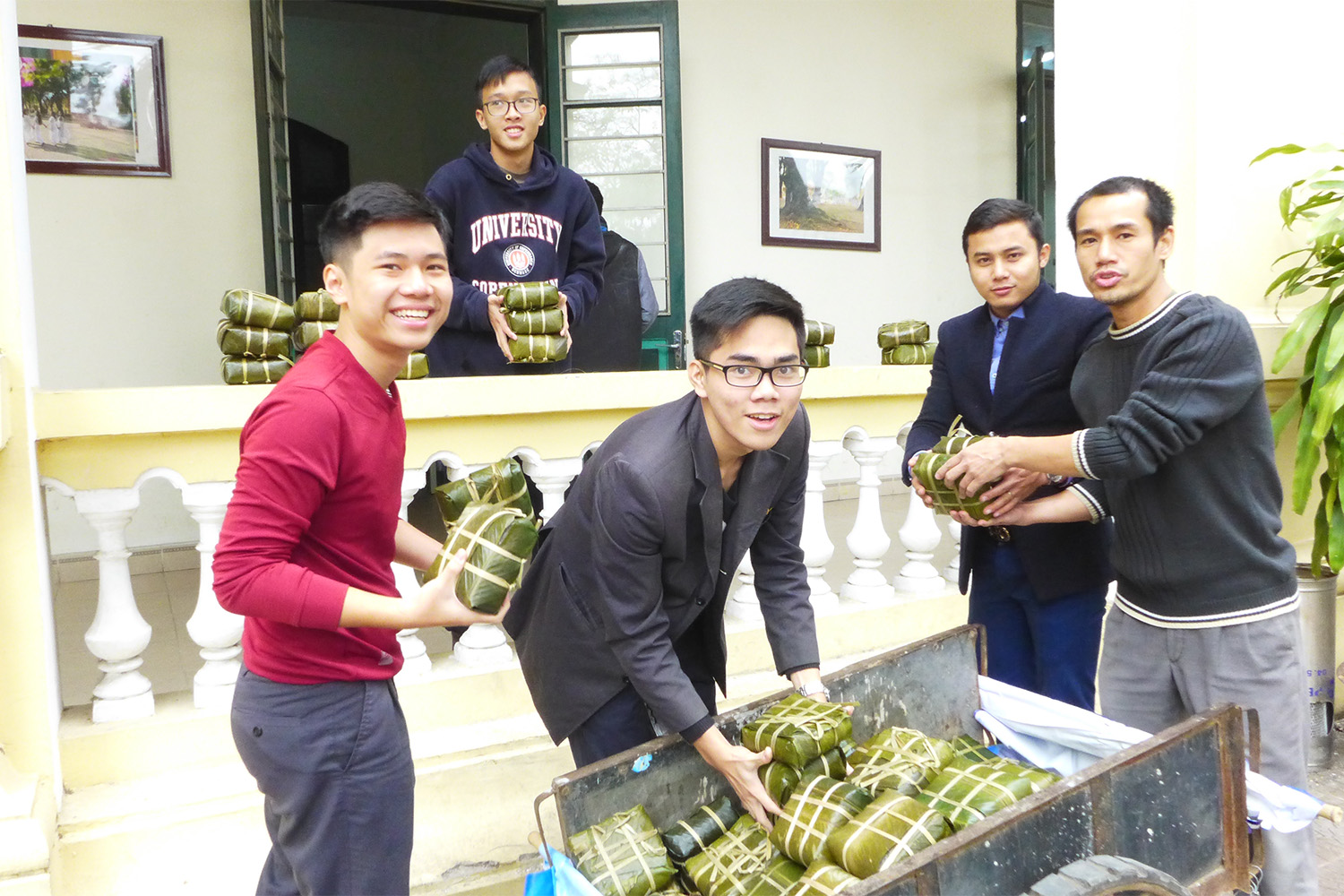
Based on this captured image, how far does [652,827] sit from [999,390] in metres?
1.42

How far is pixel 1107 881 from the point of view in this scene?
5.04ft

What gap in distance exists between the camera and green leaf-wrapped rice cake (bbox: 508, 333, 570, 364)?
304 cm

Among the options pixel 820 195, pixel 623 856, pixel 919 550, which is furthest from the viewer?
pixel 820 195

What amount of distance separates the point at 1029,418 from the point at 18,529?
2.41m

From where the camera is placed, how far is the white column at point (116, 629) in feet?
8.02

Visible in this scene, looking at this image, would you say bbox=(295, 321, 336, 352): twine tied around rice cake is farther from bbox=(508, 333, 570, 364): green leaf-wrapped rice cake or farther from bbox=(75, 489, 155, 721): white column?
bbox=(75, 489, 155, 721): white column

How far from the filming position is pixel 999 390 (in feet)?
8.22

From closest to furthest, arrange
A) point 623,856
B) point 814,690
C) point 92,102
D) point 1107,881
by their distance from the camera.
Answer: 1. point 1107,881
2. point 623,856
3. point 814,690
4. point 92,102

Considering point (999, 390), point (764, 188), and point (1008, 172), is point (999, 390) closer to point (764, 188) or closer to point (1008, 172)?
point (764, 188)

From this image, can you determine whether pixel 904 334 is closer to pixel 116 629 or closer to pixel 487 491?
pixel 487 491

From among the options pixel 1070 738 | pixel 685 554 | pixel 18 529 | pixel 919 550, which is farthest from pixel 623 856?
pixel 919 550

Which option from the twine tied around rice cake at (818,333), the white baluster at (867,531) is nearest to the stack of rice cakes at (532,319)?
the twine tied around rice cake at (818,333)

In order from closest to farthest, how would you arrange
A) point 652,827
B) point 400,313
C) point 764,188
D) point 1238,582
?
point 400,313 < point 652,827 < point 1238,582 < point 764,188

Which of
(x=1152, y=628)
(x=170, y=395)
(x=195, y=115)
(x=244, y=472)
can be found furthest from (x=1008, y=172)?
(x=244, y=472)
